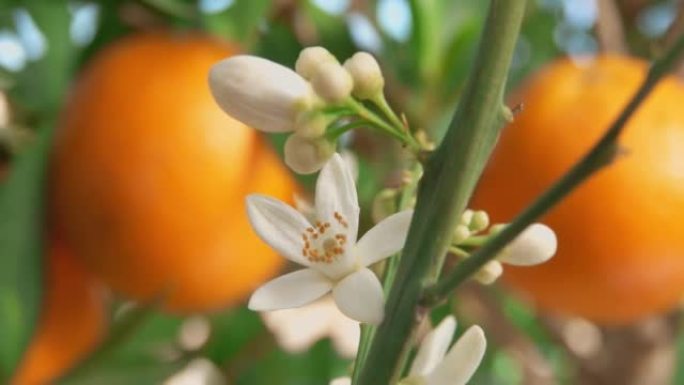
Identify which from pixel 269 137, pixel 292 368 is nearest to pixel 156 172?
pixel 269 137

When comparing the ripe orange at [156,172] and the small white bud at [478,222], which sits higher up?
the small white bud at [478,222]

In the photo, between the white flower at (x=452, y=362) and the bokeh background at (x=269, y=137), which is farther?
the bokeh background at (x=269, y=137)

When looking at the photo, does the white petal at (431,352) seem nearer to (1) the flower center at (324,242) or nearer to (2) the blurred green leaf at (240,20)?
(1) the flower center at (324,242)

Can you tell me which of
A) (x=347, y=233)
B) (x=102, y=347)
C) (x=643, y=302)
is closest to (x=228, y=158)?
(x=102, y=347)

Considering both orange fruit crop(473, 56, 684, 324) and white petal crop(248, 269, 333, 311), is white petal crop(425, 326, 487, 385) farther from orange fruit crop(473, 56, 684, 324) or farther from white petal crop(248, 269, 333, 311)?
orange fruit crop(473, 56, 684, 324)

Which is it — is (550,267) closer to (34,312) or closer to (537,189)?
(537,189)

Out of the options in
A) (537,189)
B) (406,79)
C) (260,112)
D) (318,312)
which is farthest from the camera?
(318,312)

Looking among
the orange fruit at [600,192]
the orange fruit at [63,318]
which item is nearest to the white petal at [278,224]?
the orange fruit at [600,192]
